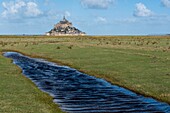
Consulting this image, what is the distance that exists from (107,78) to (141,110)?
1442 centimetres

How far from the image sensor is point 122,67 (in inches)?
1757

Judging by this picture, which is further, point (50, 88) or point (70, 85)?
point (70, 85)

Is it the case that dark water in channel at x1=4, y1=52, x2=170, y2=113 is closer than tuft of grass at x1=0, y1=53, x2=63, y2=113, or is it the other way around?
tuft of grass at x1=0, y1=53, x2=63, y2=113

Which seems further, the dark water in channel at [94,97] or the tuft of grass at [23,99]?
the dark water in channel at [94,97]

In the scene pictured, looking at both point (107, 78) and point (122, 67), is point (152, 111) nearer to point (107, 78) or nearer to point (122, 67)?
point (107, 78)

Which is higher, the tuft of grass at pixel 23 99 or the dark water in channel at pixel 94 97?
the tuft of grass at pixel 23 99

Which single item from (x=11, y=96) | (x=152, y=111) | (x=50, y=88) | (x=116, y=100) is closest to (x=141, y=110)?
(x=152, y=111)

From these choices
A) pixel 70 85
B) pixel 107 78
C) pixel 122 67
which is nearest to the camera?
pixel 70 85

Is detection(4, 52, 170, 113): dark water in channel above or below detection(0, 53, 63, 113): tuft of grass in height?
below

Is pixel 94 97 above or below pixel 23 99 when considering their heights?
below

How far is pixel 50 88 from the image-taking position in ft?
106

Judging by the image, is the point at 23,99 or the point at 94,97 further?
the point at 94,97

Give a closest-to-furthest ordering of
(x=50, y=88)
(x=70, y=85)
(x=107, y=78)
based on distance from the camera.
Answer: (x=50, y=88), (x=70, y=85), (x=107, y=78)

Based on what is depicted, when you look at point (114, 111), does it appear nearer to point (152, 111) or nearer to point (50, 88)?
point (152, 111)
